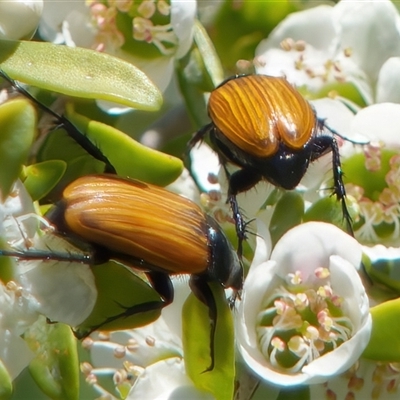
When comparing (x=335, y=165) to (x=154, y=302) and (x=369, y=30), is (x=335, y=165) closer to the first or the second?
(x=369, y=30)

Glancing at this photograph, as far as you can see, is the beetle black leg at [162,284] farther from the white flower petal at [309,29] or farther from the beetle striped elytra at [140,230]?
the white flower petal at [309,29]

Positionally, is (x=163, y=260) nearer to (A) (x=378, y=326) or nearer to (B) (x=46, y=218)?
(B) (x=46, y=218)

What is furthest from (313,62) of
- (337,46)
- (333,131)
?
(333,131)

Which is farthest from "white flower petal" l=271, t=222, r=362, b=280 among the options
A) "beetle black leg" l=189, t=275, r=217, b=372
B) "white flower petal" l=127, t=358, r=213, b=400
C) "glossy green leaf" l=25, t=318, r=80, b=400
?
"glossy green leaf" l=25, t=318, r=80, b=400

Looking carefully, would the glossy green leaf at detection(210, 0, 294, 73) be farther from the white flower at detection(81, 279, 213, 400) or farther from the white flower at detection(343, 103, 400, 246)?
the white flower at detection(81, 279, 213, 400)

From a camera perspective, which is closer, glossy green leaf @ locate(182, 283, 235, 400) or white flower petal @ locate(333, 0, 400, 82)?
glossy green leaf @ locate(182, 283, 235, 400)

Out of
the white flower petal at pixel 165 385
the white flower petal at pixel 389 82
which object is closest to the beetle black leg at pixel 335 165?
the white flower petal at pixel 389 82
